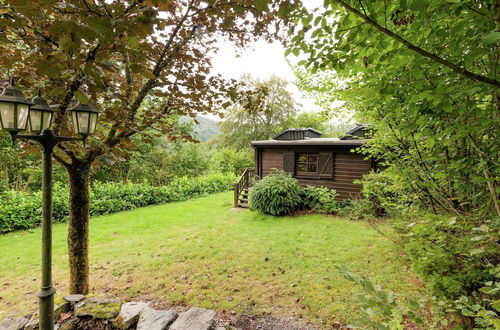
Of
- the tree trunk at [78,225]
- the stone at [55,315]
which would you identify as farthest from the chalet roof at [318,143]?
the stone at [55,315]

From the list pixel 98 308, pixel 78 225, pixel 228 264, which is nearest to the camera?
pixel 98 308

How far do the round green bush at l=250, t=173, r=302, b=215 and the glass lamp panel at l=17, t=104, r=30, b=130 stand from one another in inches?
312

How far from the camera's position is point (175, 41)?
11.5ft

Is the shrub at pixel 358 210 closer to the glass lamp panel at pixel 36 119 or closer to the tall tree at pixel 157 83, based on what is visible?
the tall tree at pixel 157 83

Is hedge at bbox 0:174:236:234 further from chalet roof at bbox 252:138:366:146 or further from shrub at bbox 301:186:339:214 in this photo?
shrub at bbox 301:186:339:214

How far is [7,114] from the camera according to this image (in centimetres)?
207

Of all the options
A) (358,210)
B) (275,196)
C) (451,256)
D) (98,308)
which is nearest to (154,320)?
(98,308)

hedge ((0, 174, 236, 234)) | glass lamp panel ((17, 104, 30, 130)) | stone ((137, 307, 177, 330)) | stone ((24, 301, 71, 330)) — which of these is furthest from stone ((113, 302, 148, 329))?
hedge ((0, 174, 236, 234))

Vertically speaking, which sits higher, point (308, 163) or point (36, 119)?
point (36, 119)

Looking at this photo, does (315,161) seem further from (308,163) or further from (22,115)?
(22,115)

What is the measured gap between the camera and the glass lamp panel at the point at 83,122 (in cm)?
246

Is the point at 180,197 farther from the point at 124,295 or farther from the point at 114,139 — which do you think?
the point at 114,139

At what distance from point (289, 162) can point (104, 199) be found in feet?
27.3

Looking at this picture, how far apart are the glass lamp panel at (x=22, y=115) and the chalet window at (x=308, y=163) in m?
10.7
